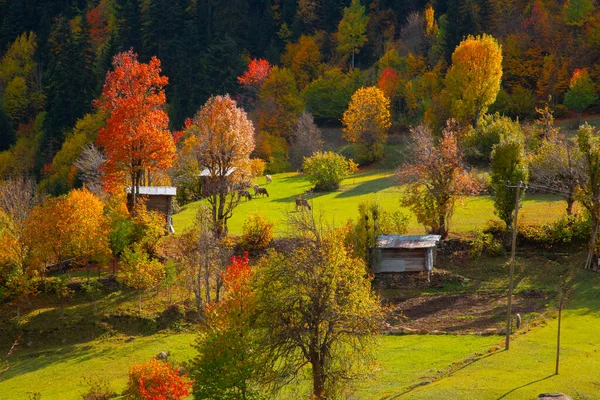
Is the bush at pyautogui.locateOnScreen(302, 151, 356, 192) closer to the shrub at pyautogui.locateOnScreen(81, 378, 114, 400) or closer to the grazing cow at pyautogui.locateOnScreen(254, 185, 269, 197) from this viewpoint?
the grazing cow at pyautogui.locateOnScreen(254, 185, 269, 197)

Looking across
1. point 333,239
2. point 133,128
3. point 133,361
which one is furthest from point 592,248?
point 133,128

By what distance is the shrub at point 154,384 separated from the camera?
28062 mm

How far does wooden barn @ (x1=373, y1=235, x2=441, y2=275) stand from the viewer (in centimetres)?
4553

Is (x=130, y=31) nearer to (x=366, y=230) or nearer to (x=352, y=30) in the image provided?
(x=352, y=30)

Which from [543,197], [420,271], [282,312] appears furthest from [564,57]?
[282,312]

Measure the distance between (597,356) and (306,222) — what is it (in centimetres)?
1306

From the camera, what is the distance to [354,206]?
57.4m

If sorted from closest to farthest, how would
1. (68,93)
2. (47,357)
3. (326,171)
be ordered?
(47,357) → (326,171) → (68,93)

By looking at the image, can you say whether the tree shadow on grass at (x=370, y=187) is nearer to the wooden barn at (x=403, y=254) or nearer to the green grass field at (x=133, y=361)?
the wooden barn at (x=403, y=254)

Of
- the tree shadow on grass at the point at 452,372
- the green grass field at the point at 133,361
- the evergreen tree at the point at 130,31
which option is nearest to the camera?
the tree shadow on grass at the point at 452,372

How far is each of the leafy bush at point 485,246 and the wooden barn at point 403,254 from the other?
281 centimetres

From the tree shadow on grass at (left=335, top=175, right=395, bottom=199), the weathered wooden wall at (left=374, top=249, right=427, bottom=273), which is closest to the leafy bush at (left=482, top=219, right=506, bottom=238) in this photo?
the weathered wooden wall at (left=374, top=249, right=427, bottom=273)

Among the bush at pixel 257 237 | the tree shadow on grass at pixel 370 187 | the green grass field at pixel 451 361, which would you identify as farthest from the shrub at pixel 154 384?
the tree shadow on grass at pixel 370 187

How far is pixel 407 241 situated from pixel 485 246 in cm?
576
